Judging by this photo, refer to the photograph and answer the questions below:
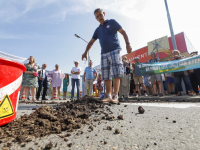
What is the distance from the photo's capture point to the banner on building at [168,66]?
197 inches

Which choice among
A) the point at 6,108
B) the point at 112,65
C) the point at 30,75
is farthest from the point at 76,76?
the point at 6,108

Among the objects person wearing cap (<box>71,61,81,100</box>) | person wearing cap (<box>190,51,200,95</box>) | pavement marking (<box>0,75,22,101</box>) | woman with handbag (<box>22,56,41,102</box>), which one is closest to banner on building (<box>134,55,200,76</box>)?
person wearing cap (<box>190,51,200,95</box>)

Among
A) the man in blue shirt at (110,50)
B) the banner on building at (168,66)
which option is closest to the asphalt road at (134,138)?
the man in blue shirt at (110,50)

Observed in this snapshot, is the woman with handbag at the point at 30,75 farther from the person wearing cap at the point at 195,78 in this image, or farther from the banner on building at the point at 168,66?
the person wearing cap at the point at 195,78

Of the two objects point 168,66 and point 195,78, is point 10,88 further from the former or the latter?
point 195,78

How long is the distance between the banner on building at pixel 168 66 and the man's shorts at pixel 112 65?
3.59m

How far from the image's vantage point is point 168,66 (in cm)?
556

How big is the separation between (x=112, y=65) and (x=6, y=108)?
6.83 ft

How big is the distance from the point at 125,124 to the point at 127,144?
0.45 meters

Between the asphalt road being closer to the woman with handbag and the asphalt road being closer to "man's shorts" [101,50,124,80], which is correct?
"man's shorts" [101,50,124,80]

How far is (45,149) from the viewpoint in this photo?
854mm

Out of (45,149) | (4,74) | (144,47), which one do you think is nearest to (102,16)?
(4,74)

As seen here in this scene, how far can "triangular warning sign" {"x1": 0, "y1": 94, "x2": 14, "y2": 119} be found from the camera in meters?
1.16

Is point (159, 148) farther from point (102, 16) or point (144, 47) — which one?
point (144, 47)
